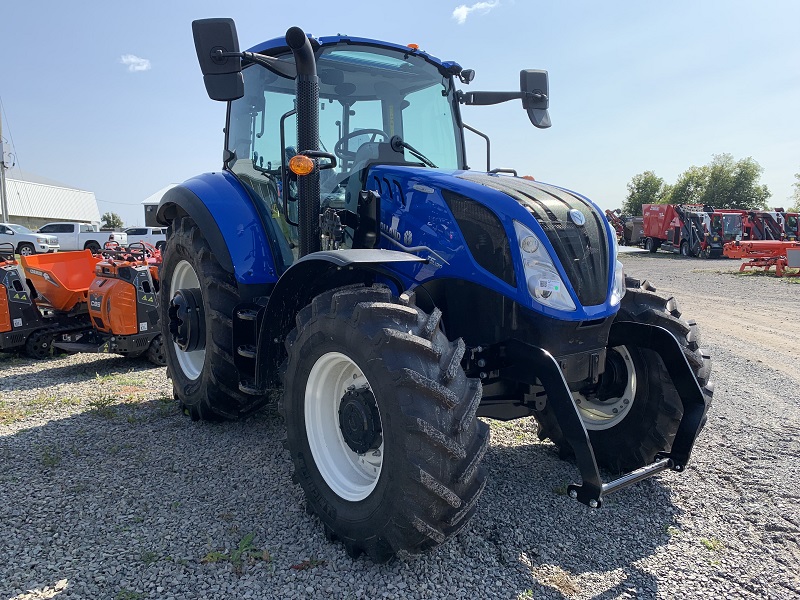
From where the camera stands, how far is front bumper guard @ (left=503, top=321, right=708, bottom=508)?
252 centimetres

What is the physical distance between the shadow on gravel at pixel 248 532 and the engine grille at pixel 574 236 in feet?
3.81

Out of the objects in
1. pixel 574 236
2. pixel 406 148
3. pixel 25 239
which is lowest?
pixel 574 236

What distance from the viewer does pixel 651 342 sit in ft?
10.6

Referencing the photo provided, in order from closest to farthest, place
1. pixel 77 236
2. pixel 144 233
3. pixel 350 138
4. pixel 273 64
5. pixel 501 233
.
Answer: pixel 501 233 < pixel 273 64 < pixel 350 138 < pixel 144 233 < pixel 77 236

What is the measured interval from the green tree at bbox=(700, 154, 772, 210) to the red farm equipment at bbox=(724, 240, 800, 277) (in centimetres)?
3850

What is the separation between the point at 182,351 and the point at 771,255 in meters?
18.1

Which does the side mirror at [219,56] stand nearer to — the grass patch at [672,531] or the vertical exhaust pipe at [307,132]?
the vertical exhaust pipe at [307,132]

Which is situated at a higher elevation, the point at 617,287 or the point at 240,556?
the point at 617,287

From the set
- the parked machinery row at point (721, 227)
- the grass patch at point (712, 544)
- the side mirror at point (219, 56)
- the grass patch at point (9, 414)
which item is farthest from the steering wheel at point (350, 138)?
the parked machinery row at point (721, 227)

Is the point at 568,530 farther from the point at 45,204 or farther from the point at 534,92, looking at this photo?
the point at 45,204

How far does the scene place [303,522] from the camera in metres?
2.98

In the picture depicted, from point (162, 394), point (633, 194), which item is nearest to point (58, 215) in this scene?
point (633, 194)

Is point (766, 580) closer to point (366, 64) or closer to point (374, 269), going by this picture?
point (374, 269)

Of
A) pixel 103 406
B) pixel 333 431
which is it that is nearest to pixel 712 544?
pixel 333 431
